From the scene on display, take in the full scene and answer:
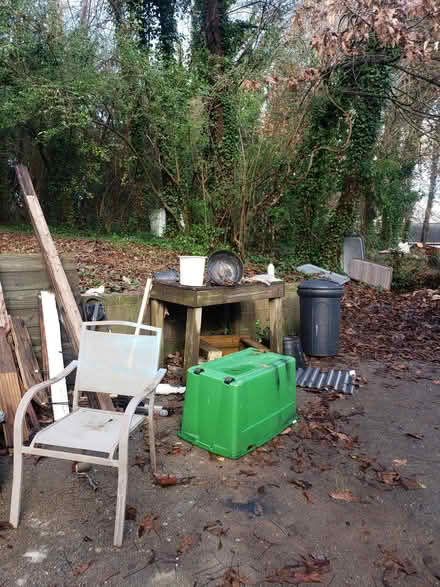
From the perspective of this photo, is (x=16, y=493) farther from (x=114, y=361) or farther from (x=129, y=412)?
(x=114, y=361)

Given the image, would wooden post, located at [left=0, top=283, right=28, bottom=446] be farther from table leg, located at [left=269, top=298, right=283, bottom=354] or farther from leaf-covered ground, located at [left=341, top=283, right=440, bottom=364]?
leaf-covered ground, located at [left=341, top=283, right=440, bottom=364]

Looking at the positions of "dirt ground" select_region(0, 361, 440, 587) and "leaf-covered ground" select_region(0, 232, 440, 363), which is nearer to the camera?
"dirt ground" select_region(0, 361, 440, 587)

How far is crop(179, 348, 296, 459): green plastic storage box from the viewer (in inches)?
130

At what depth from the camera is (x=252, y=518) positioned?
270cm

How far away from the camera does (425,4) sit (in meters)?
3.88

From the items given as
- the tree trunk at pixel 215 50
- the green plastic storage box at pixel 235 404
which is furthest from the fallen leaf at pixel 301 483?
the tree trunk at pixel 215 50

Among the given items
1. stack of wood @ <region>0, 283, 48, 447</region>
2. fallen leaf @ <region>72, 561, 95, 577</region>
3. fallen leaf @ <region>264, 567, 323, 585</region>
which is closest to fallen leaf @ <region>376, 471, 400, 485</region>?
fallen leaf @ <region>264, 567, 323, 585</region>

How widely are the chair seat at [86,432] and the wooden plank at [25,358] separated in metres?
1.02

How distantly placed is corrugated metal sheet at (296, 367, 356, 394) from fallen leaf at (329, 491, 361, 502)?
201 cm

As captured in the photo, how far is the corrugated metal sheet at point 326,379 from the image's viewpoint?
5.00 metres

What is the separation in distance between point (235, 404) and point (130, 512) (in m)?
0.98

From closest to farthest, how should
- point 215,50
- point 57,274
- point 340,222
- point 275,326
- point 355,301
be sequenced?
point 57,274
point 275,326
point 355,301
point 215,50
point 340,222

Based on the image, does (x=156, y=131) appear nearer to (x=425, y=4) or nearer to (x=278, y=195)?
(x=278, y=195)

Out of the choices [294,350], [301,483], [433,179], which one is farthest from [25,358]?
[433,179]
